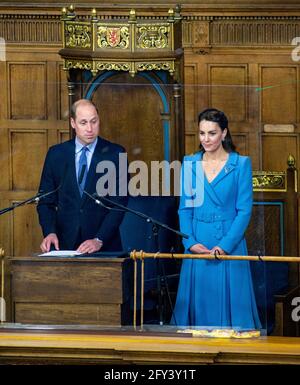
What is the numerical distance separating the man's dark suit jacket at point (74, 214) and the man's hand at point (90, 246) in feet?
0.12

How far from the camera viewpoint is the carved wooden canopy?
1154cm

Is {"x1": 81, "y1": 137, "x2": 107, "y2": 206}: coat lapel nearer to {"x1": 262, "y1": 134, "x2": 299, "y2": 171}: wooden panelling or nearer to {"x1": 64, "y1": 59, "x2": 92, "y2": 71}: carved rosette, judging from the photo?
{"x1": 64, "y1": 59, "x2": 92, "y2": 71}: carved rosette

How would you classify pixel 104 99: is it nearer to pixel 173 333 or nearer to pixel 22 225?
pixel 22 225

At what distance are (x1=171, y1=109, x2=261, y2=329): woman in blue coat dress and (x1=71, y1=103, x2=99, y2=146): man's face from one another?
76 centimetres

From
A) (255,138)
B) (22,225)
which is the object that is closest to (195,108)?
(255,138)

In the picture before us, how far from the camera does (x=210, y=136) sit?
10.8 meters

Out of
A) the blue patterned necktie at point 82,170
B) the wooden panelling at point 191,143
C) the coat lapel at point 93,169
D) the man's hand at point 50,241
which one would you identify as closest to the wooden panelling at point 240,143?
the wooden panelling at point 191,143

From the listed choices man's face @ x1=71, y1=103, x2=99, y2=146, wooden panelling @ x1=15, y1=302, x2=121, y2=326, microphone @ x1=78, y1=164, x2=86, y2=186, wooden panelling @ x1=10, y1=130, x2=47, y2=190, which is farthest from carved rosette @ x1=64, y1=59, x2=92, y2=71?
wooden panelling @ x1=15, y1=302, x2=121, y2=326

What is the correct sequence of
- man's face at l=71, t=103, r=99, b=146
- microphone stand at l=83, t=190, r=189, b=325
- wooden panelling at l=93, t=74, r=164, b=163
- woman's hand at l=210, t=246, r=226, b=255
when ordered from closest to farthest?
woman's hand at l=210, t=246, r=226, b=255 < microphone stand at l=83, t=190, r=189, b=325 < man's face at l=71, t=103, r=99, b=146 < wooden panelling at l=93, t=74, r=164, b=163

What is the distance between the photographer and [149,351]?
1028 centimetres

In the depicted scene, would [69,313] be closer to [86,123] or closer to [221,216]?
[221,216]

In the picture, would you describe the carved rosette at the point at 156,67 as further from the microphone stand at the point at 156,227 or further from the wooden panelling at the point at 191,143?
the microphone stand at the point at 156,227

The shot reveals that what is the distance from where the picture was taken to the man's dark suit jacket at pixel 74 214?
10836 millimetres
